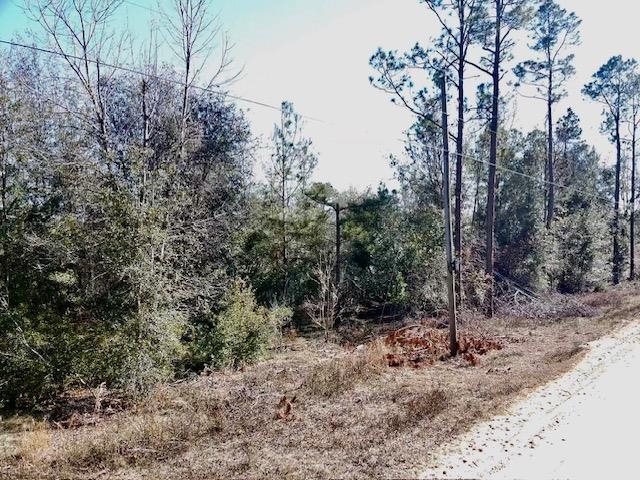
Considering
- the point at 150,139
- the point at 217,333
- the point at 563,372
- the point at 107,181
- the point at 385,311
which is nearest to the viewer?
the point at 563,372

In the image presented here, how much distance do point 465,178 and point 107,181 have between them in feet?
60.6

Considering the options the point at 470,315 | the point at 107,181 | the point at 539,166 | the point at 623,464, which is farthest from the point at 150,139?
the point at 539,166

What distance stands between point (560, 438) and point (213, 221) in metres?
11.1

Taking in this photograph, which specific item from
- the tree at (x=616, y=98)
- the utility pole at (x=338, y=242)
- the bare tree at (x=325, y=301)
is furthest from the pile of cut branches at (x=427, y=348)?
the tree at (x=616, y=98)

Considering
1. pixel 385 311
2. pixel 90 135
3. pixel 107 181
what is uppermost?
pixel 90 135

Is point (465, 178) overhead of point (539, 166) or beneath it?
beneath

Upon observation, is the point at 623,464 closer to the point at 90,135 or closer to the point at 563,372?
the point at 563,372

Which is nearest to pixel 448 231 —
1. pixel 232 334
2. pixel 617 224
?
pixel 232 334

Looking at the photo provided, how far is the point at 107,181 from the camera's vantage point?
8930 millimetres

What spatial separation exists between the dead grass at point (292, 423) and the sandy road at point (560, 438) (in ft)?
0.88

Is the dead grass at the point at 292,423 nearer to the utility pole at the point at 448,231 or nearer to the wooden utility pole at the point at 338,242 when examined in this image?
the utility pole at the point at 448,231

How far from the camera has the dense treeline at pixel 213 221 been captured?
8.37 meters

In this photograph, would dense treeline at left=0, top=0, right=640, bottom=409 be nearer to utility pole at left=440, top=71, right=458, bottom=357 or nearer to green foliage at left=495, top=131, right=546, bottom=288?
green foliage at left=495, top=131, right=546, bottom=288

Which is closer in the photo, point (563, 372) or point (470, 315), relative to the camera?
point (563, 372)
